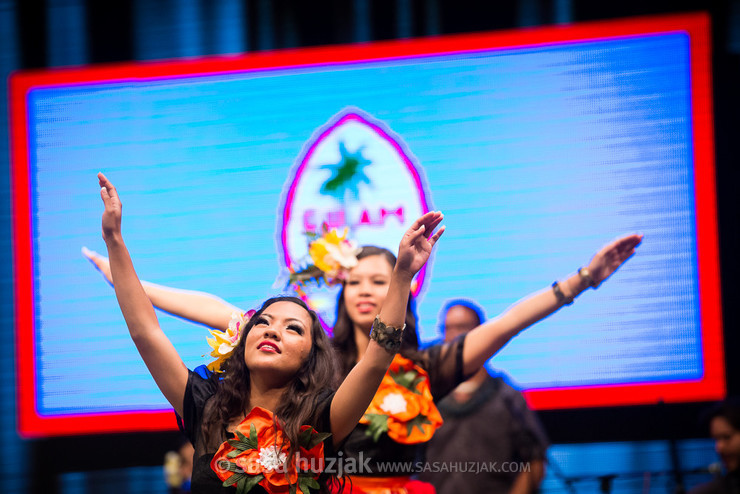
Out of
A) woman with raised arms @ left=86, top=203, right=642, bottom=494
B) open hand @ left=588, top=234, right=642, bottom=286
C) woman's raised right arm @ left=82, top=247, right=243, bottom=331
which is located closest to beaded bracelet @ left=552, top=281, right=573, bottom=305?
woman with raised arms @ left=86, top=203, right=642, bottom=494

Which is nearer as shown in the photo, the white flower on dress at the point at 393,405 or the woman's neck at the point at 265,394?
the woman's neck at the point at 265,394

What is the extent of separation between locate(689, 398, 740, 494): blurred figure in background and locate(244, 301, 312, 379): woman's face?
84.1 inches

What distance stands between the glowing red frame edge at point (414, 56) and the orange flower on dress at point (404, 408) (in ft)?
3.88

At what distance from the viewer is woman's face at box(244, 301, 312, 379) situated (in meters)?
1.87

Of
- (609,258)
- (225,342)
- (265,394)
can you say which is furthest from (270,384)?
(609,258)

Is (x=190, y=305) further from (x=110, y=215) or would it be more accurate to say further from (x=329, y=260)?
(x=110, y=215)

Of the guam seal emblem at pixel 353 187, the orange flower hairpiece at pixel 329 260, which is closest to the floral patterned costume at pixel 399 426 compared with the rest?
the orange flower hairpiece at pixel 329 260

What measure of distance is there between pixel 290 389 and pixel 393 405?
0.76m

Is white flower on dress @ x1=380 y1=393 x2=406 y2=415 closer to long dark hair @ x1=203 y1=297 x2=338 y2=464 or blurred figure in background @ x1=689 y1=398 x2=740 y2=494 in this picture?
long dark hair @ x1=203 y1=297 x2=338 y2=464

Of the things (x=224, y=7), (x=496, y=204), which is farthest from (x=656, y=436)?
(x=224, y=7)

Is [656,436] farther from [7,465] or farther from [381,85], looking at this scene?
[7,465]

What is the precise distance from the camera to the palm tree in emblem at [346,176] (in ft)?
12.8

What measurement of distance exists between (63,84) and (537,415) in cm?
293

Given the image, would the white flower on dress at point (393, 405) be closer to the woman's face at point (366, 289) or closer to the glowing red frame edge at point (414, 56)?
the woman's face at point (366, 289)
